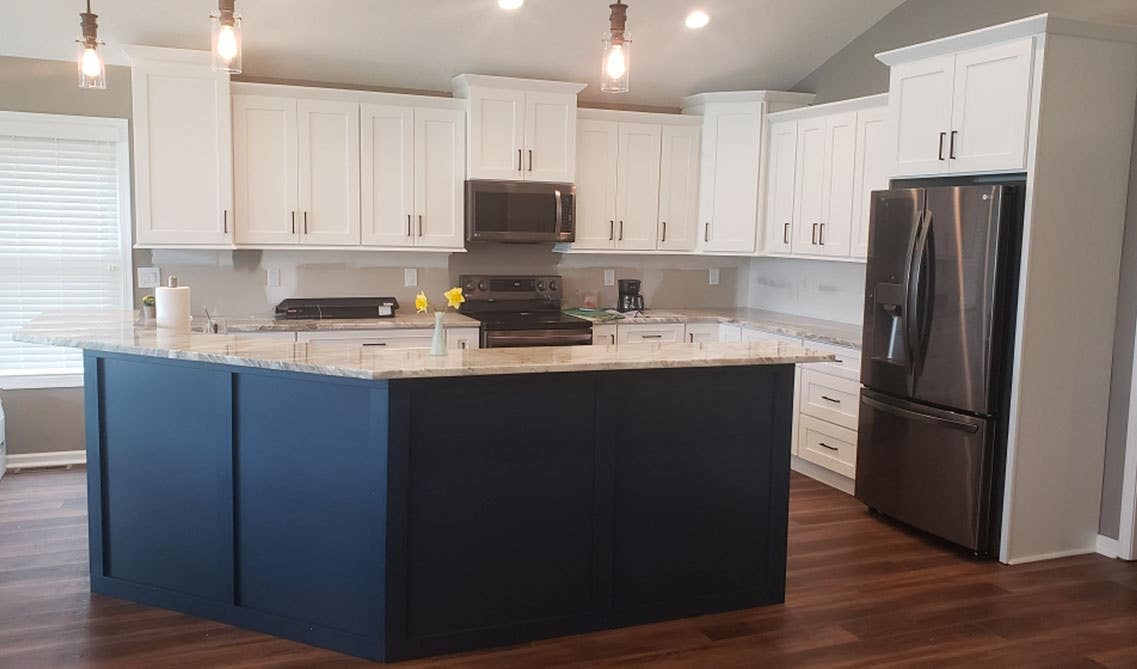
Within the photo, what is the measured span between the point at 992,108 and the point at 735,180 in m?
2.25

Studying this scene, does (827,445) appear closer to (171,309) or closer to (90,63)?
(171,309)

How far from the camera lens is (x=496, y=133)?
18.5ft

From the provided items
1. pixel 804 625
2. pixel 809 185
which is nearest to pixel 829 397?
pixel 809 185

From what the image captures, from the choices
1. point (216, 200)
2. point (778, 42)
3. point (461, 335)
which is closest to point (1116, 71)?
point (778, 42)

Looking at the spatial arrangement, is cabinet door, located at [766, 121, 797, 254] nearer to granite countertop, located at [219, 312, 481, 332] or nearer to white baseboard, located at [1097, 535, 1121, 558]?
granite countertop, located at [219, 312, 481, 332]

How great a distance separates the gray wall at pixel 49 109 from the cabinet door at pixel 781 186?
12.9ft

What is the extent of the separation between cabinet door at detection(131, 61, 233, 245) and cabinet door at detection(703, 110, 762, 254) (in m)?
3.09

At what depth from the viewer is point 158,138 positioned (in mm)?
5031

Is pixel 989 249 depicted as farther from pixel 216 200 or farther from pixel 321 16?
pixel 216 200

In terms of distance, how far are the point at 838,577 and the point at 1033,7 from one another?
9.88 feet

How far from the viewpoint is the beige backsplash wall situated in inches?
219

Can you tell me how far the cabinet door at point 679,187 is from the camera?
618cm

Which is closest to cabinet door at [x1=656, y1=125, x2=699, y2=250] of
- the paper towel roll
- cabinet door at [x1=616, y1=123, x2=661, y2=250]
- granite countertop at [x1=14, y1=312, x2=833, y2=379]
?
cabinet door at [x1=616, y1=123, x2=661, y2=250]

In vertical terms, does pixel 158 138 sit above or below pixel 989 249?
above
